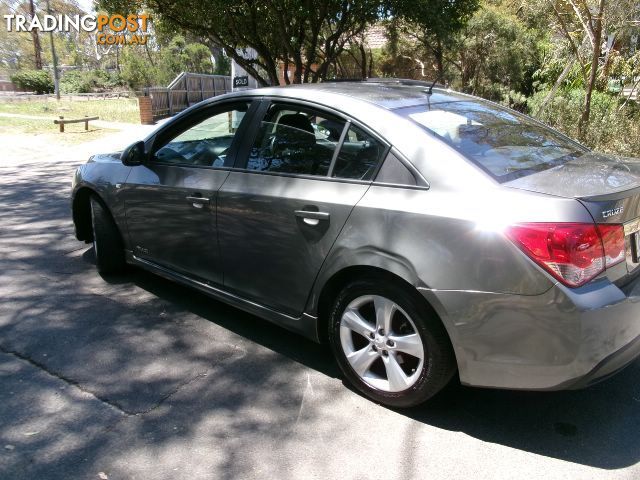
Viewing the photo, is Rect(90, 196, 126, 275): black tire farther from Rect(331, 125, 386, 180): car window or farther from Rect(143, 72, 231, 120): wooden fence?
Rect(143, 72, 231, 120): wooden fence

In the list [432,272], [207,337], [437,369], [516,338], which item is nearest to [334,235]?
[432,272]

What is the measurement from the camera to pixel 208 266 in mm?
3844

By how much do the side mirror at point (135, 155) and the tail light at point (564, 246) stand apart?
2894mm

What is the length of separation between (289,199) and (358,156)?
1.53 feet

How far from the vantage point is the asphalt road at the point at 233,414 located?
8.68 ft

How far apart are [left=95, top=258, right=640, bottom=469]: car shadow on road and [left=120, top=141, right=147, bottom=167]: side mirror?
1.91 metres

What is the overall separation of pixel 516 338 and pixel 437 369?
44 cm

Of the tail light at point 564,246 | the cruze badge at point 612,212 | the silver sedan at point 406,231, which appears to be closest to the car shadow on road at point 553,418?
the silver sedan at point 406,231

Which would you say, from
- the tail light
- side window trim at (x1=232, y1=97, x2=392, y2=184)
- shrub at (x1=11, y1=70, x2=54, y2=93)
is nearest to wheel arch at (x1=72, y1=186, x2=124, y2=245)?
side window trim at (x1=232, y1=97, x2=392, y2=184)

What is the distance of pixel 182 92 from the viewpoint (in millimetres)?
23781

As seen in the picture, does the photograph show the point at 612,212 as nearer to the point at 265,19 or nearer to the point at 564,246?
the point at 564,246


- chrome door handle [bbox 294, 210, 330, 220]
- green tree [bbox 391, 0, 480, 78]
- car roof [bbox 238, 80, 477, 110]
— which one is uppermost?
green tree [bbox 391, 0, 480, 78]

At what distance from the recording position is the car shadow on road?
2.73 m

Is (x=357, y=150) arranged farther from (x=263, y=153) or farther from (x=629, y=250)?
(x=629, y=250)
